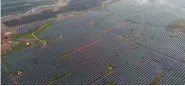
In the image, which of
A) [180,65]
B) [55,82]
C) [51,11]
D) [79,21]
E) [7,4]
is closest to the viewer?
[55,82]

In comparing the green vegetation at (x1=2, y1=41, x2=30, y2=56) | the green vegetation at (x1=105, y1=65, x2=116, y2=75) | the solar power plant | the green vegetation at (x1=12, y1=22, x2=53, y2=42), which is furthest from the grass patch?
the green vegetation at (x1=105, y1=65, x2=116, y2=75)

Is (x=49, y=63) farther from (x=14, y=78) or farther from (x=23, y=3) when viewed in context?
(x=23, y=3)

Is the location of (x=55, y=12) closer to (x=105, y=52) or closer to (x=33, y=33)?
(x=33, y=33)

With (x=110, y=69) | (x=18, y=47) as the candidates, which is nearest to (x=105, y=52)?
(x=110, y=69)

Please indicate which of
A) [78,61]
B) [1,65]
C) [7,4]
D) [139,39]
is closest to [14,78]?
[1,65]

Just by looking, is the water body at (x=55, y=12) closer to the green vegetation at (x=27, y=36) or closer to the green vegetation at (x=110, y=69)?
the green vegetation at (x=27, y=36)

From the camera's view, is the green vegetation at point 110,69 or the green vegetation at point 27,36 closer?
the green vegetation at point 110,69

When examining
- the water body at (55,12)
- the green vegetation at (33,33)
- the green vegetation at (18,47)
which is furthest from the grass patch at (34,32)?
the water body at (55,12)
